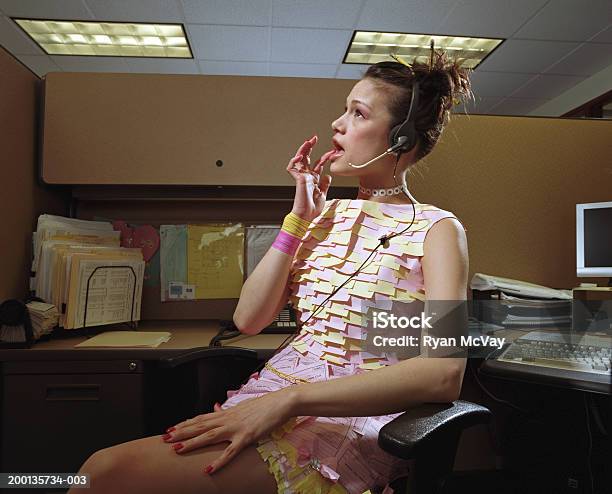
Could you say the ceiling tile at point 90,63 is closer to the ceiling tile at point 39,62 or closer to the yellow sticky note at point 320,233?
the ceiling tile at point 39,62

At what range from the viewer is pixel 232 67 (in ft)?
13.0

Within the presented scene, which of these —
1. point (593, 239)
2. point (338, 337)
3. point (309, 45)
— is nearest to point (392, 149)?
point (338, 337)

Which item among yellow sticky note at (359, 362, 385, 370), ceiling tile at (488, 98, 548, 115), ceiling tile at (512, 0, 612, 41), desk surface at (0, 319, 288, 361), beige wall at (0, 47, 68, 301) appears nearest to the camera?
yellow sticky note at (359, 362, 385, 370)

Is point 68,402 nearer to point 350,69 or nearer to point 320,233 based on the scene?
point 320,233

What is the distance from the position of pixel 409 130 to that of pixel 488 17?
8.99ft

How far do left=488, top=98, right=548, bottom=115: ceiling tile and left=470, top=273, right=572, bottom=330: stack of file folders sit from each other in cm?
369

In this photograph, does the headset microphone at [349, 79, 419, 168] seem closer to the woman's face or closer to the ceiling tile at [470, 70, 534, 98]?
the woman's face

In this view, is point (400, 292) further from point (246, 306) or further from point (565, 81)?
point (565, 81)

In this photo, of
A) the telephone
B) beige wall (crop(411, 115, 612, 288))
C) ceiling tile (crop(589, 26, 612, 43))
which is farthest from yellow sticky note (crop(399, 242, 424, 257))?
ceiling tile (crop(589, 26, 612, 43))

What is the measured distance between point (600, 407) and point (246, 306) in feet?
4.06

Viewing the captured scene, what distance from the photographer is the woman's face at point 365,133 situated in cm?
96

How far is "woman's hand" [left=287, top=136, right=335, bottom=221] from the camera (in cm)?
94

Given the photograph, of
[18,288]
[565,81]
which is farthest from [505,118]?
[565,81]

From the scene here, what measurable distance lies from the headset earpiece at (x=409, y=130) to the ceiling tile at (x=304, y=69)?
320cm
